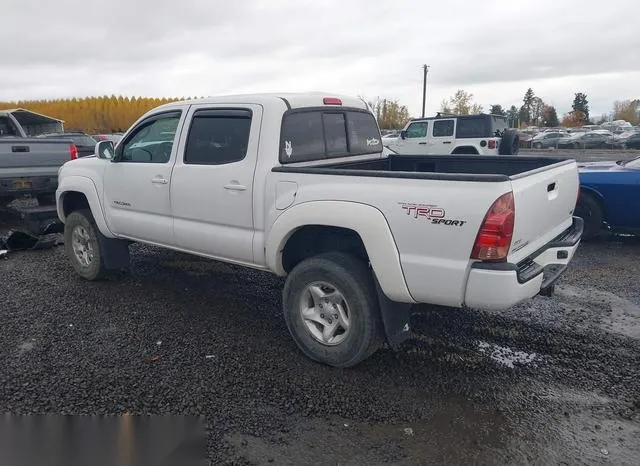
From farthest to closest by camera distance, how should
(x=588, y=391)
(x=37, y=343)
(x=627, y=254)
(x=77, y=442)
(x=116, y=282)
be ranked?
(x=627, y=254) < (x=116, y=282) < (x=37, y=343) < (x=588, y=391) < (x=77, y=442)

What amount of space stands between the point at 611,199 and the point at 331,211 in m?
5.24

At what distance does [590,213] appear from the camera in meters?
7.18

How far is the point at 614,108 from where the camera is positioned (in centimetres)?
A: 11525

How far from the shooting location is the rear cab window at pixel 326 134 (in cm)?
421

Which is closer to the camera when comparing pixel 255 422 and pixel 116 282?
pixel 255 422

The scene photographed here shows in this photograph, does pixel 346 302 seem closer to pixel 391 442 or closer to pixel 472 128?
pixel 391 442

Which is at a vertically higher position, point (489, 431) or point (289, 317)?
point (289, 317)

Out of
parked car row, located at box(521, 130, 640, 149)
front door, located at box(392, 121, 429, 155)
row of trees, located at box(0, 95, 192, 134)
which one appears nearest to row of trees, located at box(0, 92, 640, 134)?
row of trees, located at box(0, 95, 192, 134)

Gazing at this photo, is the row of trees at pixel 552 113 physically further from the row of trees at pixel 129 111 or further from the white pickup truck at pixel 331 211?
the white pickup truck at pixel 331 211

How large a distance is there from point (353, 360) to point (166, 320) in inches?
78.3

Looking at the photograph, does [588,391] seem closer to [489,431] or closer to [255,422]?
[489,431]

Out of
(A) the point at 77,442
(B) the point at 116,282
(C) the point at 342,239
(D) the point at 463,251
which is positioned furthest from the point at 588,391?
(B) the point at 116,282

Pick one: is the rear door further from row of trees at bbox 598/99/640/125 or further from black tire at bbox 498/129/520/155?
row of trees at bbox 598/99/640/125

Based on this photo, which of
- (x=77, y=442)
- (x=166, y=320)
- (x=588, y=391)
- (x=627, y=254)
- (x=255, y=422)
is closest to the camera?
(x=77, y=442)
